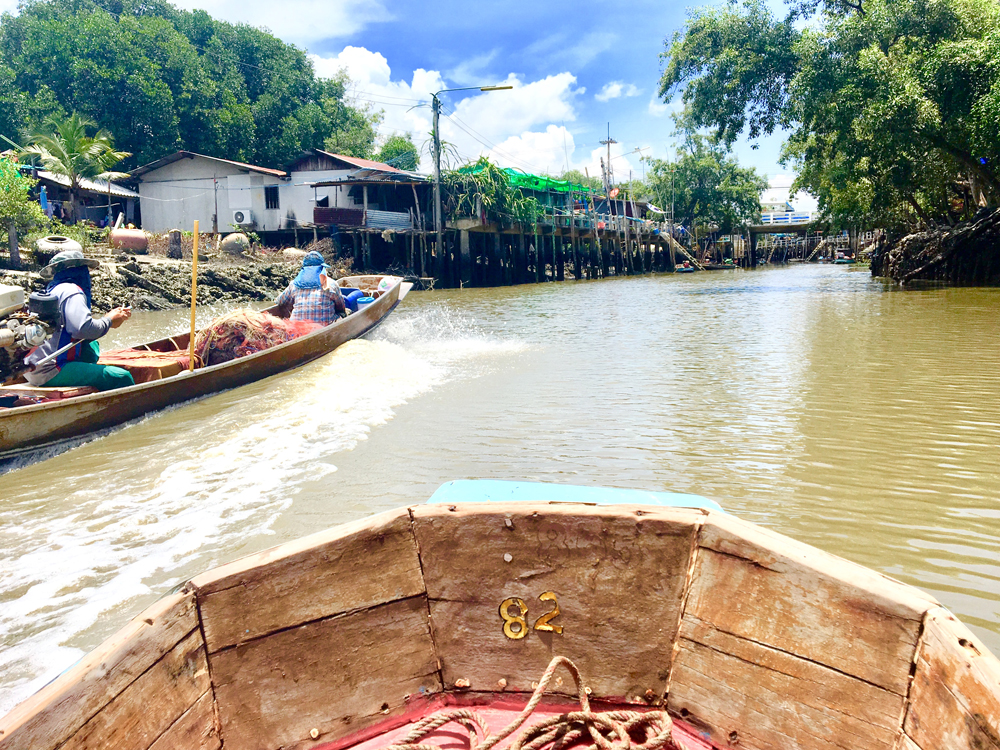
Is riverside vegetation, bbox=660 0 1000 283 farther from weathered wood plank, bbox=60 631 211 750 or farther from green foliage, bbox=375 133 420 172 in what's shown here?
green foliage, bbox=375 133 420 172

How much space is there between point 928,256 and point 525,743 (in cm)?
2228

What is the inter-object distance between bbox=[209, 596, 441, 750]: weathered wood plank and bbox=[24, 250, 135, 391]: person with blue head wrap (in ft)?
15.3

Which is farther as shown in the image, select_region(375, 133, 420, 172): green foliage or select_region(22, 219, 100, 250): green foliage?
select_region(375, 133, 420, 172): green foliage

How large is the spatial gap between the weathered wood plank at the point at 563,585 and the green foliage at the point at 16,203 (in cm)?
1856

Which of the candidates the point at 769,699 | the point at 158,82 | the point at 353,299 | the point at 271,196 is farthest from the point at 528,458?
the point at 158,82

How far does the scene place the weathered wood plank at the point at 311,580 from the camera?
5.90ft

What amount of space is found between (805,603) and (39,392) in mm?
6168

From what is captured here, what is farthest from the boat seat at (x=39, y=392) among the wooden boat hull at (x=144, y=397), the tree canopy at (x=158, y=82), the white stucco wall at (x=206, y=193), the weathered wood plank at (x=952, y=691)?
the tree canopy at (x=158, y=82)

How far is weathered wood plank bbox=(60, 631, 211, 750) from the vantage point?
4.92 feet

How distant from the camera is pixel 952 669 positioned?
1418 mm

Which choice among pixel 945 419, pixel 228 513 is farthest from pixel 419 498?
pixel 945 419

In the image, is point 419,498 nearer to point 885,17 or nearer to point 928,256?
point 885,17

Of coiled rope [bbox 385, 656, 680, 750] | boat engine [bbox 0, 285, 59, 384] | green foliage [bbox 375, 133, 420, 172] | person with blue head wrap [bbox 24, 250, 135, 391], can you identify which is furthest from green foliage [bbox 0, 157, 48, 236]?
green foliage [bbox 375, 133, 420, 172]

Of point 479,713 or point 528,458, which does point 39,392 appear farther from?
point 479,713
